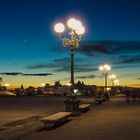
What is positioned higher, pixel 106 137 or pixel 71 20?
pixel 71 20

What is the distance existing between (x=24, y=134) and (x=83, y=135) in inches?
91.6

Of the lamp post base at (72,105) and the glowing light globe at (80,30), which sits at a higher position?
the glowing light globe at (80,30)

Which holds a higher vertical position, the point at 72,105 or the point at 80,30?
the point at 80,30

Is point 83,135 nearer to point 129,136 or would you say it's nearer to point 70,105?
point 129,136

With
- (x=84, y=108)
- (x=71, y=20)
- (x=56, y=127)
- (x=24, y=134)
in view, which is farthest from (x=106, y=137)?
(x=84, y=108)

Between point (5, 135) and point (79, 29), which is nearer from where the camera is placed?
point (5, 135)

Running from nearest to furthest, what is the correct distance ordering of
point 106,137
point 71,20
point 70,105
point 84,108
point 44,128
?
point 106,137 < point 44,128 < point 71,20 < point 70,105 < point 84,108

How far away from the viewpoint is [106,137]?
55.1 feet

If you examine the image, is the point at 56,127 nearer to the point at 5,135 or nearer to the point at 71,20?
the point at 5,135

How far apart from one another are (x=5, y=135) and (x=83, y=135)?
291cm

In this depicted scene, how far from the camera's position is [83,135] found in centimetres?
1764

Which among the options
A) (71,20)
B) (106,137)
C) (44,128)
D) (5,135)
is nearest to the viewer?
(106,137)

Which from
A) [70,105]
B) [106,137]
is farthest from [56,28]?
[106,137]

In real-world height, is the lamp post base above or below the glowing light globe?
below
